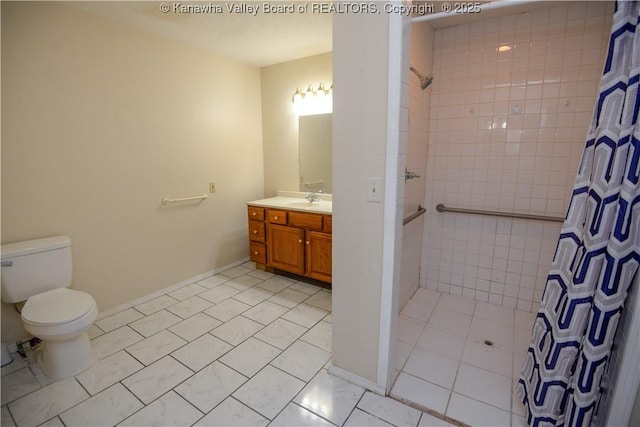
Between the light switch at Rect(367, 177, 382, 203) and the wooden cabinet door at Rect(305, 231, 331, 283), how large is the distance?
1.24 meters

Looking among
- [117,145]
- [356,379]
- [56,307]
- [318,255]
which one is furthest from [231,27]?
[356,379]

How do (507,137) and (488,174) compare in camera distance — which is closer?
(507,137)

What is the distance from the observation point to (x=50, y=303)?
72.0 inches

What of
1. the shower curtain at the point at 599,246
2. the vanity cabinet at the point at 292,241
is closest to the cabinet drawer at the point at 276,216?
the vanity cabinet at the point at 292,241

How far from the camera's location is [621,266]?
3.62 ft

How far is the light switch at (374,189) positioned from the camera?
148 cm

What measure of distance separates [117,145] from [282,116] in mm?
1634

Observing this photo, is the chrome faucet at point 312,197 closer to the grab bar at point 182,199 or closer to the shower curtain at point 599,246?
the grab bar at point 182,199

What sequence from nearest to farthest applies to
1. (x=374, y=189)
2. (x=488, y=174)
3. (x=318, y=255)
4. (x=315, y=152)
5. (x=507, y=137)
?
(x=374, y=189), (x=507, y=137), (x=488, y=174), (x=318, y=255), (x=315, y=152)

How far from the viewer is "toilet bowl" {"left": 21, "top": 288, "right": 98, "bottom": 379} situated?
1678 mm

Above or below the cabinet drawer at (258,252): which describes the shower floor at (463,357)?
below

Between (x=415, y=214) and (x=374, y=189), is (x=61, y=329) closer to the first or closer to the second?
(x=374, y=189)

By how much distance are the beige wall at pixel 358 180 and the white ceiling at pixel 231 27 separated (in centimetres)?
106

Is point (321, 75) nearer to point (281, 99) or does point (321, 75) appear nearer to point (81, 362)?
point (281, 99)
